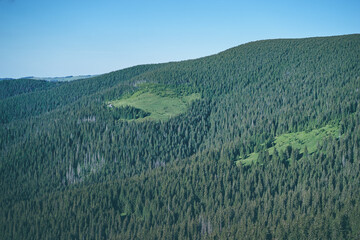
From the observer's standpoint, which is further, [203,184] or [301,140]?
[301,140]

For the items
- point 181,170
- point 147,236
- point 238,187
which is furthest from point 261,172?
point 147,236

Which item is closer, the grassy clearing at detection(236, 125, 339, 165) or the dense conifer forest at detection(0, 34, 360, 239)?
the dense conifer forest at detection(0, 34, 360, 239)

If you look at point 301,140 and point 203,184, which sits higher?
point 301,140

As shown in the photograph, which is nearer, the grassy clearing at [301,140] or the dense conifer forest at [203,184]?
the dense conifer forest at [203,184]

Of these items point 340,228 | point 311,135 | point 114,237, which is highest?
point 311,135

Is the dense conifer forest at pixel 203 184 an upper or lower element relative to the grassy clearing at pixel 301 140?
lower

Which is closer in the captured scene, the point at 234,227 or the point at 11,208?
the point at 234,227

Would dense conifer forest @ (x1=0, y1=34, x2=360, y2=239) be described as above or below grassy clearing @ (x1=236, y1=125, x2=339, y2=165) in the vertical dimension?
below

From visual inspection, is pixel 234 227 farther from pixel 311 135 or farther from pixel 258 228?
pixel 311 135
